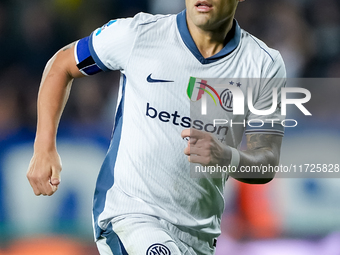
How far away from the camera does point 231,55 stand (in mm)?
2377

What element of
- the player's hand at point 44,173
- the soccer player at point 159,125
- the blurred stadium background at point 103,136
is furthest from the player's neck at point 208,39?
the blurred stadium background at point 103,136

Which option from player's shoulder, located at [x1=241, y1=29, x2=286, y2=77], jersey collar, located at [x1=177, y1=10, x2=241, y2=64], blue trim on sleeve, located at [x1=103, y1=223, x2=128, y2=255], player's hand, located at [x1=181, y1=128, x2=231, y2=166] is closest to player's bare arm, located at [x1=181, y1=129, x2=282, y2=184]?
player's hand, located at [x1=181, y1=128, x2=231, y2=166]

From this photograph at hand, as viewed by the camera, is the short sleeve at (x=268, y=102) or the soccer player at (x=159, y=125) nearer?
the soccer player at (x=159, y=125)

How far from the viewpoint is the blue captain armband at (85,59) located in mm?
2400

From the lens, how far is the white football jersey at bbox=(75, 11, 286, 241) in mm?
2203

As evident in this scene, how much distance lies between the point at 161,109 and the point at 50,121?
0.54m

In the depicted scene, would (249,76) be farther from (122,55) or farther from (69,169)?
(69,169)

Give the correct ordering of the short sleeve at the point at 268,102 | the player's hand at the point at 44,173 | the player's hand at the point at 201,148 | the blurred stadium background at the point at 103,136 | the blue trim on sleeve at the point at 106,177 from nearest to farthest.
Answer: the player's hand at the point at 201,148
the player's hand at the point at 44,173
the blue trim on sleeve at the point at 106,177
the short sleeve at the point at 268,102
the blurred stadium background at the point at 103,136

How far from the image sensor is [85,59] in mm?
2404

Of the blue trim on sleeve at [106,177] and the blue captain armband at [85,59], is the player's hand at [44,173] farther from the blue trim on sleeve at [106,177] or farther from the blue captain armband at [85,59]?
the blue captain armband at [85,59]

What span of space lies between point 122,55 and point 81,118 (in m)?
2.40

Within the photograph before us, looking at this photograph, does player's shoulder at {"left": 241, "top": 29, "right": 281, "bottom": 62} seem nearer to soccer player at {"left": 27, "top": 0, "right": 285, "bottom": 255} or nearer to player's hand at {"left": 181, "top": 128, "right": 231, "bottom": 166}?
soccer player at {"left": 27, "top": 0, "right": 285, "bottom": 255}

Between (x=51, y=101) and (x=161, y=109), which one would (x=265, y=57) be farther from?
(x=51, y=101)

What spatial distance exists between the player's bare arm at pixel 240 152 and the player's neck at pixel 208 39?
468mm
